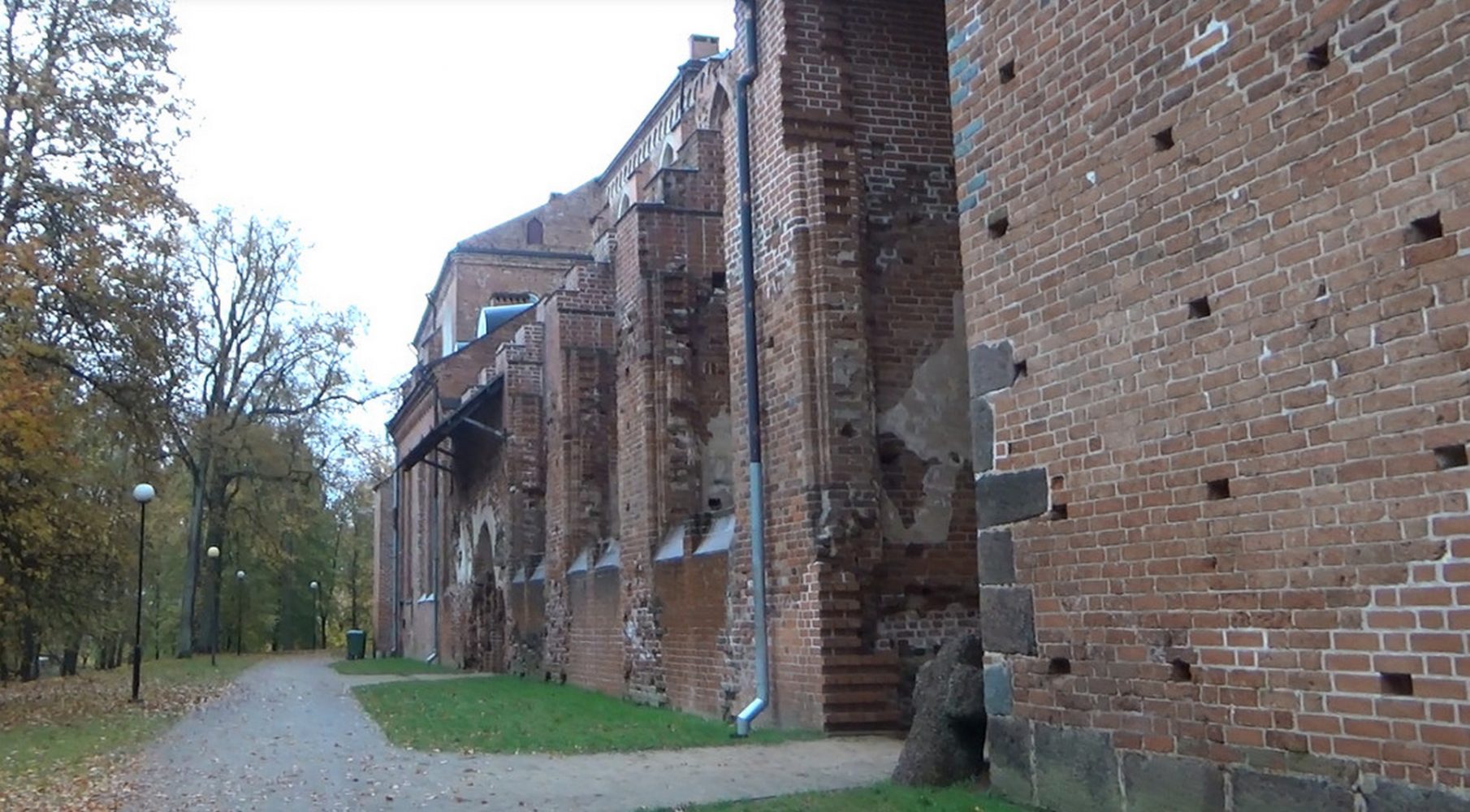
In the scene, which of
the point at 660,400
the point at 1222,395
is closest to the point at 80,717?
the point at 660,400

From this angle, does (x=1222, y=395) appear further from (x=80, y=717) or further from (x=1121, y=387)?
(x=80, y=717)

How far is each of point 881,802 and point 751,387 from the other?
538 centimetres

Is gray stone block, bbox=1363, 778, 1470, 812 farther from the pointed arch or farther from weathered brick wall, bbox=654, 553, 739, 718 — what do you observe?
the pointed arch

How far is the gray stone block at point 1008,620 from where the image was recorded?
720cm

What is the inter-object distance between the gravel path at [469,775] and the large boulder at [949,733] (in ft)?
2.02

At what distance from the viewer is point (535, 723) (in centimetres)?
1371

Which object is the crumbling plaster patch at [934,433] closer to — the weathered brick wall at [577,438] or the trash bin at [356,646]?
the weathered brick wall at [577,438]

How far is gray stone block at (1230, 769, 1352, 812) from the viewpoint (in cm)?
522

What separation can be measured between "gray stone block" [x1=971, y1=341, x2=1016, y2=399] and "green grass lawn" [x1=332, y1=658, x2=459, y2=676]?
2252 centimetres

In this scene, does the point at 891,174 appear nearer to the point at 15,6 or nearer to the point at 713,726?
the point at 713,726

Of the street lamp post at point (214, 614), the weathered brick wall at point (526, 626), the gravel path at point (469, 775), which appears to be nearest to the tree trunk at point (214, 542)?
the street lamp post at point (214, 614)

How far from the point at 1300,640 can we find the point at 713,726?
7.76 m

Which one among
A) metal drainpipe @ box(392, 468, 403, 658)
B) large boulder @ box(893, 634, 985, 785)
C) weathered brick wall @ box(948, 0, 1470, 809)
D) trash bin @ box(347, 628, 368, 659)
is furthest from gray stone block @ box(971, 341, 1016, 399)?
trash bin @ box(347, 628, 368, 659)

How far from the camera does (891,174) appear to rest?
12.2 metres
